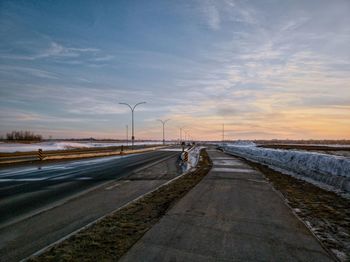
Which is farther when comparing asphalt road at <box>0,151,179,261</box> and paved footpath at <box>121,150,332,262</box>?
asphalt road at <box>0,151,179,261</box>

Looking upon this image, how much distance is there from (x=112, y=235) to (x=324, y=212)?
5.90m

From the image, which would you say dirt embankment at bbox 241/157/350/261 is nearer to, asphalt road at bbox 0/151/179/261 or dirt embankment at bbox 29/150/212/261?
dirt embankment at bbox 29/150/212/261

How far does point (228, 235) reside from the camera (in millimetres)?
6820

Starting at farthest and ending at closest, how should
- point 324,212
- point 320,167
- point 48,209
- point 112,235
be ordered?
point 320,167 < point 48,209 < point 324,212 < point 112,235

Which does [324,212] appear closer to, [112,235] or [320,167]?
[112,235]

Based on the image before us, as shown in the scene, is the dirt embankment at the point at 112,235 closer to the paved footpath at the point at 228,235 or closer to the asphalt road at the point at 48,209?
the paved footpath at the point at 228,235

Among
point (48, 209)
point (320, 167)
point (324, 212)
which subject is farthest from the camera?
point (320, 167)

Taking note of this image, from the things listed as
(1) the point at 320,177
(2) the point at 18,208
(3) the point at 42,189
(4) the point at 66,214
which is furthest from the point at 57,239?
(1) the point at 320,177

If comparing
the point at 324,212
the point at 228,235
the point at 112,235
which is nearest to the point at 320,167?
the point at 324,212

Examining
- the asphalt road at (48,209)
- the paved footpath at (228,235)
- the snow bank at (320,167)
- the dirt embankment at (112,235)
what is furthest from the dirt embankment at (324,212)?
the asphalt road at (48,209)

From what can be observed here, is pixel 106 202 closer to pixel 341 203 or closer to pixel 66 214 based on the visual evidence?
pixel 66 214

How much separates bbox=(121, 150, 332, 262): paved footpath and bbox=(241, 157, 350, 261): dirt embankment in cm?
30

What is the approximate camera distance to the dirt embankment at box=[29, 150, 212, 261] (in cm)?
563

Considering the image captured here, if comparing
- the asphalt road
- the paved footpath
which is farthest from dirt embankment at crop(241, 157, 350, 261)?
the asphalt road
